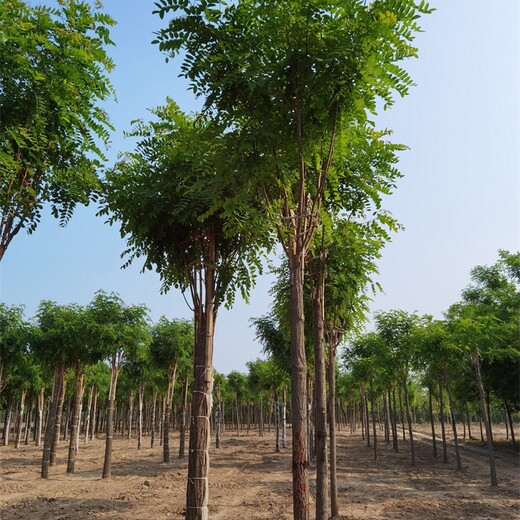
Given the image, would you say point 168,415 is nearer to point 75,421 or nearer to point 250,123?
point 75,421

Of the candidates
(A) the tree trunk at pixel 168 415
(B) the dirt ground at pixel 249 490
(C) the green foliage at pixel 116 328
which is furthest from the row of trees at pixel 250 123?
(A) the tree trunk at pixel 168 415

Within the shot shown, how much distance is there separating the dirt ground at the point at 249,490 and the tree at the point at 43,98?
837 cm

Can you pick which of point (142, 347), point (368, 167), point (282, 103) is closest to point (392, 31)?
point (282, 103)

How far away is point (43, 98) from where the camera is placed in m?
4.71

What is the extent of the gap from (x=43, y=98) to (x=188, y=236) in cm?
315

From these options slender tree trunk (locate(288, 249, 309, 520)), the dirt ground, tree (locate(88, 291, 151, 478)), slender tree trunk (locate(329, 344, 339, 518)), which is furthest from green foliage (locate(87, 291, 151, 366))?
slender tree trunk (locate(288, 249, 309, 520))

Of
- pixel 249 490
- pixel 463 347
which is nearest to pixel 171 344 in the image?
pixel 249 490

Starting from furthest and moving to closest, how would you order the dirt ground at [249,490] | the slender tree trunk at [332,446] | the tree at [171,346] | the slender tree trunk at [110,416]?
the tree at [171,346], the slender tree trunk at [110,416], the dirt ground at [249,490], the slender tree trunk at [332,446]

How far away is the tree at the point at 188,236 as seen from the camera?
631cm

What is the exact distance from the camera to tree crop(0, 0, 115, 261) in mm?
4348

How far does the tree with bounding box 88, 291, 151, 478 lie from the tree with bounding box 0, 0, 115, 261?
398 inches

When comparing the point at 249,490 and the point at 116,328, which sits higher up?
the point at 116,328

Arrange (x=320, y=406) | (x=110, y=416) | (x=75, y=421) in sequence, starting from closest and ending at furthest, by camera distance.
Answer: (x=320, y=406) < (x=110, y=416) < (x=75, y=421)

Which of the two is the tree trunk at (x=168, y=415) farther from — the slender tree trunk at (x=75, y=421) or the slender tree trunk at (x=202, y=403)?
the slender tree trunk at (x=202, y=403)
